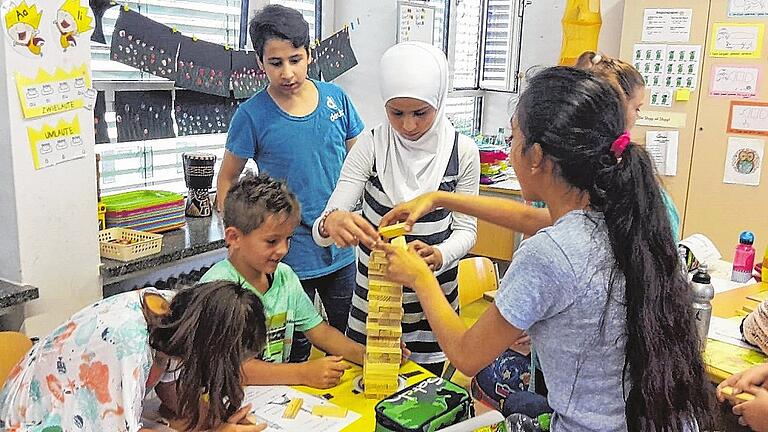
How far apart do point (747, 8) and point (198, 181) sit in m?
2.77

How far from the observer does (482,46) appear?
5297 millimetres

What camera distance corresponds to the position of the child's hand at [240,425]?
146 cm

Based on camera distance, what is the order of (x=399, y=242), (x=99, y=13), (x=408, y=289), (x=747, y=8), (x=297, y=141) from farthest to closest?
(x=747, y=8) < (x=99, y=13) < (x=297, y=141) < (x=408, y=289) < (x=399, y=242)

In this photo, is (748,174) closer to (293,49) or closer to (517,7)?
(517,7)

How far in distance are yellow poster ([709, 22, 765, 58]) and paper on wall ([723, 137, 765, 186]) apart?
0.43 m

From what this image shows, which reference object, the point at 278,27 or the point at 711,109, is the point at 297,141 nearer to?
the point at 278,27

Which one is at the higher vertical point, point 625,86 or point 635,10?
point 635,10

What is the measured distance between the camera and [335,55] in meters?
3.68

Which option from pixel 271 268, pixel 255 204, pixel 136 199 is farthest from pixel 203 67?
pixel 271 268

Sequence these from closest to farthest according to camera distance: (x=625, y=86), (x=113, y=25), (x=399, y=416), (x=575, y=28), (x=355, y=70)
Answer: (x=399, y=416), (x=625, y=86), (x=113, y=25), (x=355, y=70), (x=575, y=28)

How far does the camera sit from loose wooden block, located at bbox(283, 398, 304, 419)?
1543 mm

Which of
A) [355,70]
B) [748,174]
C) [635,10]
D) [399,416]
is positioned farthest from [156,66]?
[748,174]

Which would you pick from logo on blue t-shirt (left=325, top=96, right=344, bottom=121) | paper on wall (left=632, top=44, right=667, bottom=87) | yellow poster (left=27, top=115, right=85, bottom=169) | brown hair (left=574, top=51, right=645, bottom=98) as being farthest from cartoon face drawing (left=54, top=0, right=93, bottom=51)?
paper on wall (left=632, top=44, right=667, bottom=87)

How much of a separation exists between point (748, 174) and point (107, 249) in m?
3.08
